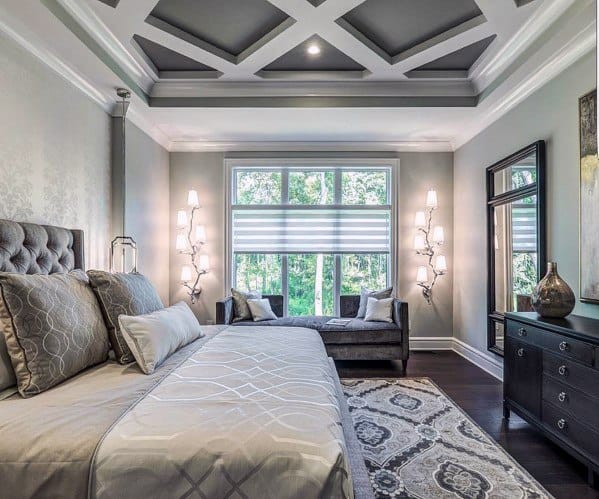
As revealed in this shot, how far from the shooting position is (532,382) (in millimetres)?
2570

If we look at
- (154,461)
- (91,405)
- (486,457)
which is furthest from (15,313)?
(486,457)

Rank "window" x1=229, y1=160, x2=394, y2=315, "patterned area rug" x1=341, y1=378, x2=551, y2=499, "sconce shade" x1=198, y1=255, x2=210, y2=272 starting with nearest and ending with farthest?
1. "patterned area rug" x1=341, y1=378, x2=551, y2=499
2. "sconce shade" x1=198, y1=255, x2=210, y2=272
3. "window" x1=229, y1=160, x2=394, y2=315

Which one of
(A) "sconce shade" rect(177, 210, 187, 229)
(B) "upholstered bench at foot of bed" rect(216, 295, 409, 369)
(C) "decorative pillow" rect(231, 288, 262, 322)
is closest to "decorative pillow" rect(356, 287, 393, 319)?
(B) "upholstered bench at foot of bed" rect(216, 295, 409, 369)

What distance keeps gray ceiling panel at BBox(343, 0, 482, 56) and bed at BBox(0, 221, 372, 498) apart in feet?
8.30

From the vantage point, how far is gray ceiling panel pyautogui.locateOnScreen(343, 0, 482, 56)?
2.75m

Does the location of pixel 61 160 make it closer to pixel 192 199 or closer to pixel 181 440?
pixel 192 199

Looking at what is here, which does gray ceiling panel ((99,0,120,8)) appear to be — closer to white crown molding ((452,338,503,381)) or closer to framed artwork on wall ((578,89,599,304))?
framed artwork on wall ((578,89,599,304))

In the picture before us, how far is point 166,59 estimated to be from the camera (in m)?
3.50

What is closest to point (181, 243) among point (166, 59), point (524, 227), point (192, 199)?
point (192, 199)

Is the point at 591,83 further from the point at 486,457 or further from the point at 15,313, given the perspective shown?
the point at 15,313

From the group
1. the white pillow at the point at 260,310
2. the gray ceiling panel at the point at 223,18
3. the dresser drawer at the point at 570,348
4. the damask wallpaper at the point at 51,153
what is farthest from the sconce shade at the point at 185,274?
the dresser drawer at the point at 570,348

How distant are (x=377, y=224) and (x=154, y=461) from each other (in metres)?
4.45

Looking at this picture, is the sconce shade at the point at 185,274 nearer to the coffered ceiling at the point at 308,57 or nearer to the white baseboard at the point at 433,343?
the coffered ceiling at the point at 308,57

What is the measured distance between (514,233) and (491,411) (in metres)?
1.56
